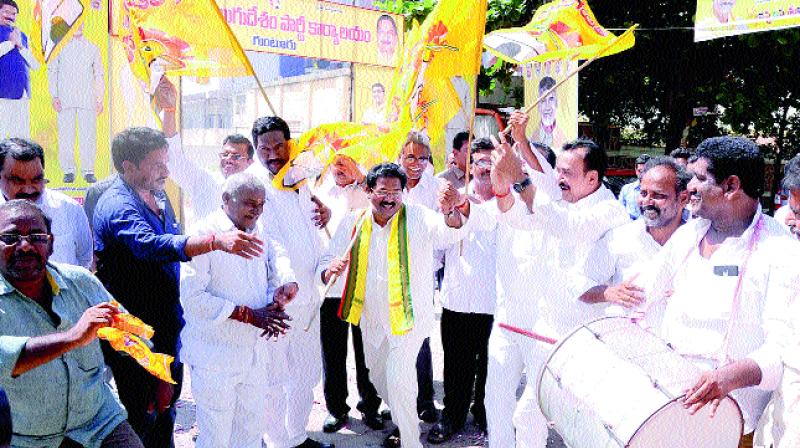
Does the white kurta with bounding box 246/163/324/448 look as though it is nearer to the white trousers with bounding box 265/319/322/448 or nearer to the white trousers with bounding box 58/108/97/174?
the white trousers with bounding box 265/319/322/448

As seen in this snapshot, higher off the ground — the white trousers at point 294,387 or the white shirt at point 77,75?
the white shirt at point 77,75

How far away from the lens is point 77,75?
25.5 ft

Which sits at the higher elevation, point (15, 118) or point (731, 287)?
point (15, 118)

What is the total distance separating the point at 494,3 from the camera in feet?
41.5

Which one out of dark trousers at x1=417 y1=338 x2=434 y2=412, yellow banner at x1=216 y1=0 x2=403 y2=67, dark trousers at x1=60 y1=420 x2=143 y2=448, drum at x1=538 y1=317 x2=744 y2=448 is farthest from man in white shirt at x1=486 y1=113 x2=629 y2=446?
yellow banner at x1=216 y1=0 x2=403 y2=67

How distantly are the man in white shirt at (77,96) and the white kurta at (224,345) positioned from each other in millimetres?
4719

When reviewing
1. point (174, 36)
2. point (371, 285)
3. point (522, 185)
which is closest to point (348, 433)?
point (371, 285)

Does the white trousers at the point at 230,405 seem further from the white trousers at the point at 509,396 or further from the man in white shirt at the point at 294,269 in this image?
the white trousers at the point at 509,396

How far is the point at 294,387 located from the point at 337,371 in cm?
60

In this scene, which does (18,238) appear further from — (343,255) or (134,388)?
(343,255)

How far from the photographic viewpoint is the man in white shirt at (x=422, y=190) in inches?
204

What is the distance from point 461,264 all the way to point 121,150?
2.31m

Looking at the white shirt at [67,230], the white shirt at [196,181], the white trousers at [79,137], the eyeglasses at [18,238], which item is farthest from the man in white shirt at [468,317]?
the white trousers at [79,137]

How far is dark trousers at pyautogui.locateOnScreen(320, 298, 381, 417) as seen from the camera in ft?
16.7
